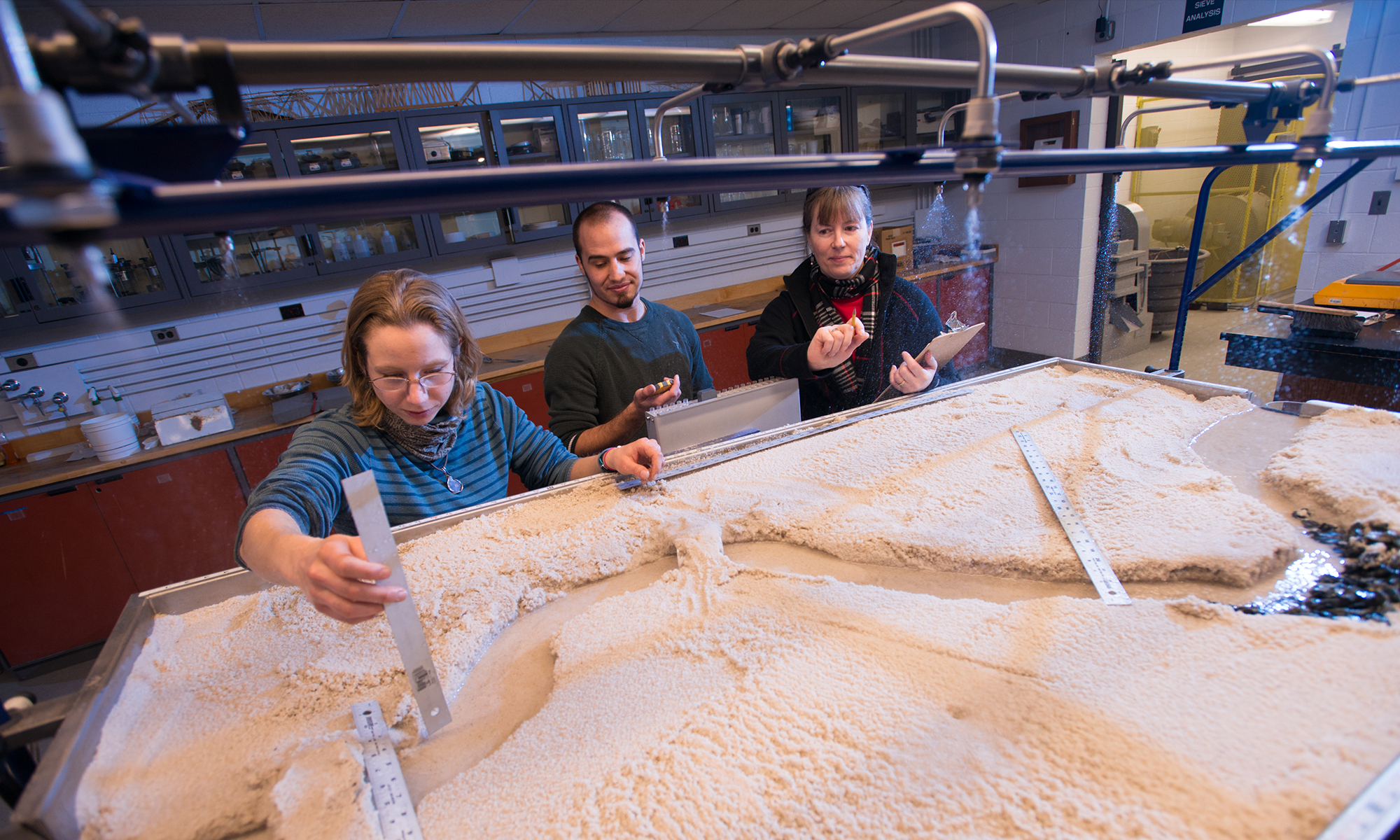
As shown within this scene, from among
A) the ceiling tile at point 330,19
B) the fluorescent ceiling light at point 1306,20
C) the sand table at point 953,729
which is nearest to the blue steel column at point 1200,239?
the sand table at point 953,729

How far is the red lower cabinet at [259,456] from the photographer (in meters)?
2.95

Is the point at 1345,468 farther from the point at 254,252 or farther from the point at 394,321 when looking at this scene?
the point at 254,252

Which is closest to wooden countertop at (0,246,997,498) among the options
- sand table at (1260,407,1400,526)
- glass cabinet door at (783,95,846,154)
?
glass cabinet door at (783,95,846,154)

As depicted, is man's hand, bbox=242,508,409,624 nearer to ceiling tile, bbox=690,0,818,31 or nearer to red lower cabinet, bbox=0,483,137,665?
red lower cabinet, bbox=0,483,137,665

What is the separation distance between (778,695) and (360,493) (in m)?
0.59

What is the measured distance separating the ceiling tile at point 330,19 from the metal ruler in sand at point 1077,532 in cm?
326

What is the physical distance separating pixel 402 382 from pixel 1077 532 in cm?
136

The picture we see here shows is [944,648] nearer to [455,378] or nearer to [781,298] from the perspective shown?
[455,378]

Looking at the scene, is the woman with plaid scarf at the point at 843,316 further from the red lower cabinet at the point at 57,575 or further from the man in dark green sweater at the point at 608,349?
the red lower cabinet at the point at 57,575

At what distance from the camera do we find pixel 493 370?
361 centimetres

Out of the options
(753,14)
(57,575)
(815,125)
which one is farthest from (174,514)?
(815,125)

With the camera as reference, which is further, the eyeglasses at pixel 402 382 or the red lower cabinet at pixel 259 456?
the red lower cabinet at pixel 259 456

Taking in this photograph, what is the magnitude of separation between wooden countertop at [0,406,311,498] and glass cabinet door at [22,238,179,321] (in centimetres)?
72

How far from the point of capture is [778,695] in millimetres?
805
